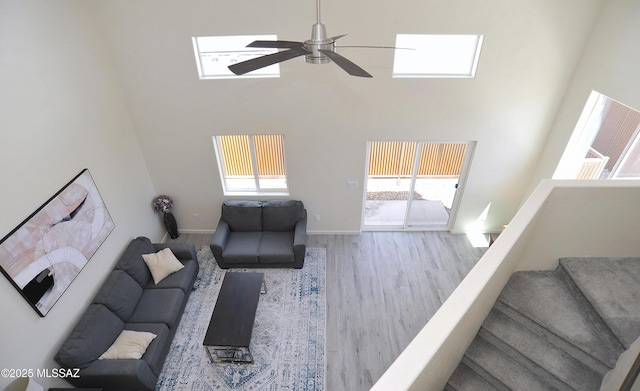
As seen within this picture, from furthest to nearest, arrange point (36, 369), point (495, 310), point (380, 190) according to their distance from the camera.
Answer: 1. point (380, 190)
2. point (36, 369)
3. point (495, 310)

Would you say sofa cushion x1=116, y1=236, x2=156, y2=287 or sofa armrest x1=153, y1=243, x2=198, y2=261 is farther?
sofa armrest x1=153, y1=243, x2=198, y2=261

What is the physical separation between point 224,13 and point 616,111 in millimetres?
5226

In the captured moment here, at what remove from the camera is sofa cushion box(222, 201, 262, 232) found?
6.00 m

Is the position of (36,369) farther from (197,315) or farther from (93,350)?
(197,315)

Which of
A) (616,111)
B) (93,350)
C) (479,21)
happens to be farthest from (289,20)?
(93,350)

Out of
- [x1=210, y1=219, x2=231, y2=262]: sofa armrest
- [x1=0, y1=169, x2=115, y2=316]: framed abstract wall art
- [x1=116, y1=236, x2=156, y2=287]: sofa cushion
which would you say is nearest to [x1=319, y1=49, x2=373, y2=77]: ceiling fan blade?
[x1=0, y1=169, x2=115, y2=316]: framed abstract wall art

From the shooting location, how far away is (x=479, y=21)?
4453mm

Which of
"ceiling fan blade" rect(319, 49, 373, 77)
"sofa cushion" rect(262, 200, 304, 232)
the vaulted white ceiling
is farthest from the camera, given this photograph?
"sofa cushion" rect(262, 200, 304, 232)

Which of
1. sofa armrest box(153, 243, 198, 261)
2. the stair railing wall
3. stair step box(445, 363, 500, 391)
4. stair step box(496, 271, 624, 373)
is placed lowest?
sofa armrest box(153, 243, 198, 261)

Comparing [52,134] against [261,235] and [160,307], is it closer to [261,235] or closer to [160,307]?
[160,307]

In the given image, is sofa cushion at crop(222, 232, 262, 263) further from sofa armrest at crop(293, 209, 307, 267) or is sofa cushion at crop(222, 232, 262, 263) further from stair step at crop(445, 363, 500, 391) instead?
stair step at crop(445, 363, 500, 391)

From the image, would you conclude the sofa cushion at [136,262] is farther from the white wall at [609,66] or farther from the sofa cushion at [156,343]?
the white wall at [609,66]

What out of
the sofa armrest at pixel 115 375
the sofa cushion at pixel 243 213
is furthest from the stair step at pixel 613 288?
the sofa armrest at pixel 115 375

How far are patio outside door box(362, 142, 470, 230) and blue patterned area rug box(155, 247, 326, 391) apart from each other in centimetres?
180
